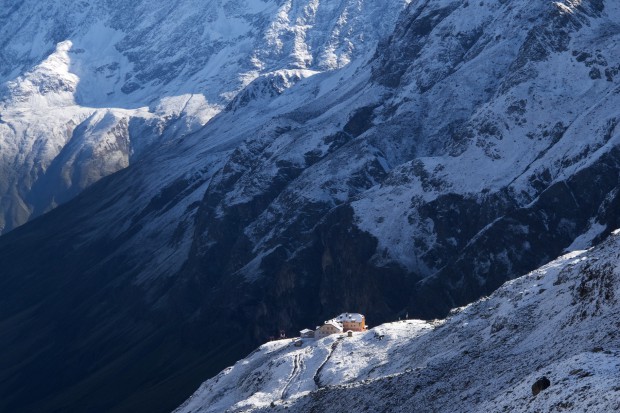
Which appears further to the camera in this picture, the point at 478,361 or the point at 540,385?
the point at 478,361

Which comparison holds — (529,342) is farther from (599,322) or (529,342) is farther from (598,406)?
(598,406)

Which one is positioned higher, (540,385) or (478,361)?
(540,385)

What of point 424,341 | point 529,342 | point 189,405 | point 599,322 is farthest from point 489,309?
point 189,405

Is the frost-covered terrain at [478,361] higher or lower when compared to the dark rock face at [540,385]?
lower

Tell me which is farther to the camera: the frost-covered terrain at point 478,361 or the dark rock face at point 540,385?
the frost-covered terrain at point 478,361
